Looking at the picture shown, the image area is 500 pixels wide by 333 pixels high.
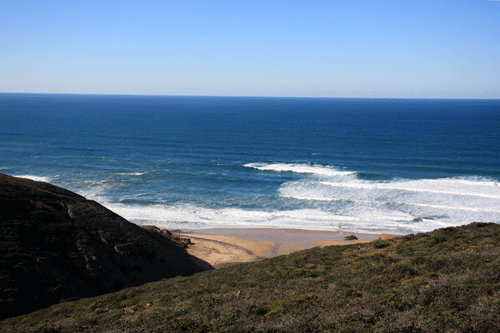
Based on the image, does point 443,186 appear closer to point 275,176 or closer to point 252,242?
point 275,176

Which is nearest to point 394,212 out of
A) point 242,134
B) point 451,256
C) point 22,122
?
point 451,256

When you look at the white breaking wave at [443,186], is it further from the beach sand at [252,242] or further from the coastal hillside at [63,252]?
the coastal hillside at [63,252]

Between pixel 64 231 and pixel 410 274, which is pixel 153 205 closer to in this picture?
pixel 64 231

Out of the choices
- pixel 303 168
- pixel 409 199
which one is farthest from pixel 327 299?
Answer: pixel 303 168

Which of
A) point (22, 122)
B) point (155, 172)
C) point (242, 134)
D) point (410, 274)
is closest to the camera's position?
point (410, 274)

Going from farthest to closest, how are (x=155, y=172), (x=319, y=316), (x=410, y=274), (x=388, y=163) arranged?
(x=388, y=163)
(x=155, y=172)
(x=410, y=274)
(x=319, y=316)

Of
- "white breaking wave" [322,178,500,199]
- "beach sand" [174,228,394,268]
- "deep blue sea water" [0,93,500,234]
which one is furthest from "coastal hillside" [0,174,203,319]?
"white breaking wave" [322,178,500,199]

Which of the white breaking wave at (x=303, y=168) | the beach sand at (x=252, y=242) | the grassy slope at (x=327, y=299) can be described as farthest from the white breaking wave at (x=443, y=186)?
the grassy slope at (x=327, y=299)
